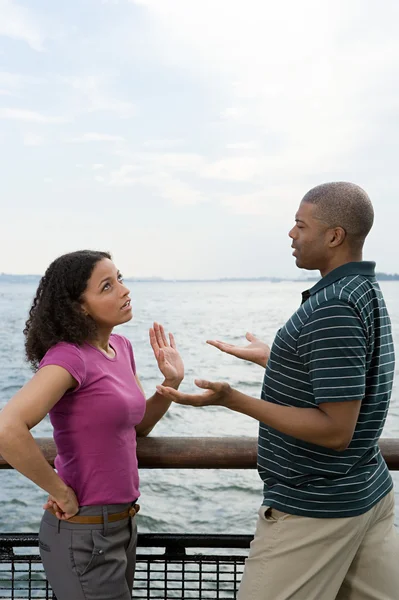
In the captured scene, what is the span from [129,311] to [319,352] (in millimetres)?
707

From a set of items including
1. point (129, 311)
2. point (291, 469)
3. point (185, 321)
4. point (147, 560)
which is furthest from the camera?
point (185, 321)

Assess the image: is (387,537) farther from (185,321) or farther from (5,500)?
(185,321)

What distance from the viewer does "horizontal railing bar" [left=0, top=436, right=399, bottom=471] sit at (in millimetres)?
2154

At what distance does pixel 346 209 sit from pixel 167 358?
2.56 ft

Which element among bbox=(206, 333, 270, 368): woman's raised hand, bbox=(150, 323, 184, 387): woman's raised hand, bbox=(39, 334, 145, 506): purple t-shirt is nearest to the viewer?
bbox=(39, 334, 145, 506): purple t-shirt

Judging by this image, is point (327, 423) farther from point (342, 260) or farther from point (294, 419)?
point (342, 260)

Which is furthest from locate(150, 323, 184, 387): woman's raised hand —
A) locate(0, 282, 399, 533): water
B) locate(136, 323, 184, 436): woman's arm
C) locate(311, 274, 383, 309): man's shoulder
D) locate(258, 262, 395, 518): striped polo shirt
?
locate(0, 282, 399, 533): water

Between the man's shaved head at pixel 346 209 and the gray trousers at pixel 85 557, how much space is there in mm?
1034

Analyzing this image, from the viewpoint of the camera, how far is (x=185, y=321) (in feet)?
138

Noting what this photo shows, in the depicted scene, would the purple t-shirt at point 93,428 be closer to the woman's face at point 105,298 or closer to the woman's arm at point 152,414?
the woman's face at point 105,298

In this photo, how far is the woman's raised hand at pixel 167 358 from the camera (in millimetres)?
2146

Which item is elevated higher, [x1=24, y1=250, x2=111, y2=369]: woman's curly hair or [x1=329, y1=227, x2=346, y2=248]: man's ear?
[x1=329, y1=227, x2=346, y2=248]: man's ear

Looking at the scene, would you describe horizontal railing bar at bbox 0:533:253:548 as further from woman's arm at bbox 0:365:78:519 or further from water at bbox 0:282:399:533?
water at bbox 0:282:399:533

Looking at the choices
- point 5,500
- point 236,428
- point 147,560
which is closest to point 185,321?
point 236,428
